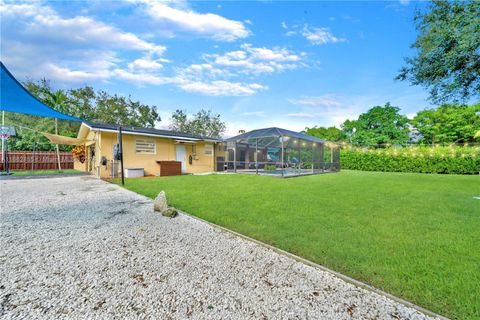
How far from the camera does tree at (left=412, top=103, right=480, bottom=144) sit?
2361 cm

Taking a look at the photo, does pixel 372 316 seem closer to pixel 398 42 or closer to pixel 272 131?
pixel 272 131

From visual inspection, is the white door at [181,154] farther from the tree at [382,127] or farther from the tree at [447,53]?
the tree at [382,127]

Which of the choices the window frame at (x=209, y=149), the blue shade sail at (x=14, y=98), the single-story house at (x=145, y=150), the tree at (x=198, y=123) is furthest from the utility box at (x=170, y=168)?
the tree at (x=198, y=123)

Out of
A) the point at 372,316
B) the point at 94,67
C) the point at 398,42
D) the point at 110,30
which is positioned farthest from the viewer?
the point at 94,67

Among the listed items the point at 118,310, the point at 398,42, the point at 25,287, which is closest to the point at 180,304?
the point at 118,310

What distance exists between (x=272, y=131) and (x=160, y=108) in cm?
2274

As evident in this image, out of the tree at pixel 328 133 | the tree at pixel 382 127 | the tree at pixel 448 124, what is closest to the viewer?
the tree at pixel 448 124

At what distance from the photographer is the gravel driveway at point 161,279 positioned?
5.02ft

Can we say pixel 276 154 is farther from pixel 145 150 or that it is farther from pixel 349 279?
pixel 349 279

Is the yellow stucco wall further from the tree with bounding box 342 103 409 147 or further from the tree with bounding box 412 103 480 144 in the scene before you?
the tree with bounding box 342 103 409 147

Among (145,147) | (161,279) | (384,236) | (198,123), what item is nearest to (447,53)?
(384,236)

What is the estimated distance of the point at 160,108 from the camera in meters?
29.0

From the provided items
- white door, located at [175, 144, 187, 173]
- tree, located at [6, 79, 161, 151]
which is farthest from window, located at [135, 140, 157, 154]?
tree, located at [6, 79, 161, 151]

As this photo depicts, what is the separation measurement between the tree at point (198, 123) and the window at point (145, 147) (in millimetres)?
17609
